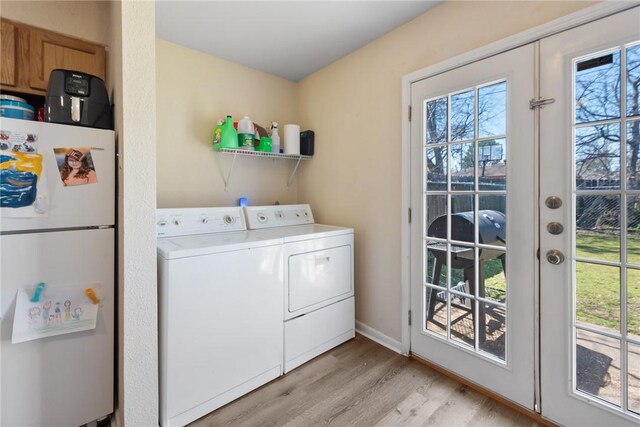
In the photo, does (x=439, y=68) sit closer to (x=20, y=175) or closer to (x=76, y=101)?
(x=76, y=101)

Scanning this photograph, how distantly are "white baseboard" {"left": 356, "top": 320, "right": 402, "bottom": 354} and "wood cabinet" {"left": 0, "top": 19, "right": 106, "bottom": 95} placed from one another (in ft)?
8.89

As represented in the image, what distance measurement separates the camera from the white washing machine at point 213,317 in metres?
1.37

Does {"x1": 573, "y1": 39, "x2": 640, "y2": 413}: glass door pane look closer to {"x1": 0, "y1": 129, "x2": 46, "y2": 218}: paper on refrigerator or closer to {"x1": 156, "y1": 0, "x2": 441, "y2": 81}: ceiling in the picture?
{"x1": 156, "y1": 0, "x2": 441, "y2": 81}: ceiling

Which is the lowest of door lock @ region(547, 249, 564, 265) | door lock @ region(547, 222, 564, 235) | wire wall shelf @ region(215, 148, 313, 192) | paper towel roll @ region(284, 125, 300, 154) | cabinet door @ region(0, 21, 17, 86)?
door lock @ region(547, 249, 564, 265)

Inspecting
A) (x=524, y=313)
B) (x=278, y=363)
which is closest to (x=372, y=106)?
(x=524, y=313)

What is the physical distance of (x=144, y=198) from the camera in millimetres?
1194

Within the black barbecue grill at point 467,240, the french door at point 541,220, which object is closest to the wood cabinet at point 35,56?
the french door at point 541,220

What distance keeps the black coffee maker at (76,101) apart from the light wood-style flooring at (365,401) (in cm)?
166

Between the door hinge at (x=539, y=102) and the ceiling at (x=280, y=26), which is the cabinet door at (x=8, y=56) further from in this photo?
the door hinge at (x=539, y=102)

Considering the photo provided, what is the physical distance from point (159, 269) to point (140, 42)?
1.03m

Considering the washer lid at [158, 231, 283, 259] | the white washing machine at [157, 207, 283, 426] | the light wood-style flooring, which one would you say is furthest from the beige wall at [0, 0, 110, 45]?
the light wood-style flooring

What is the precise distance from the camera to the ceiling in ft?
5.77

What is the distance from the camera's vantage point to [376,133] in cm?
215

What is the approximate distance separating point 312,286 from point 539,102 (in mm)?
1683
